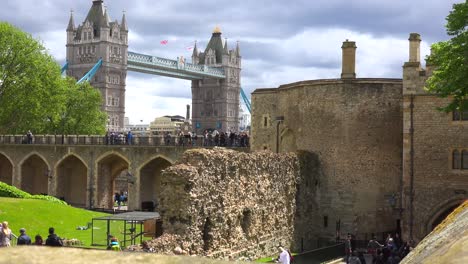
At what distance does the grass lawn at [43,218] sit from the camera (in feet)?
91.4

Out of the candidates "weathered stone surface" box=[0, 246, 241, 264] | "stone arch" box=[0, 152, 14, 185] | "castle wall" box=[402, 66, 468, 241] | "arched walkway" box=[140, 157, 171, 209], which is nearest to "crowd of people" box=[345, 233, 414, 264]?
"castle wall" box=[402, 66, 468, 241]

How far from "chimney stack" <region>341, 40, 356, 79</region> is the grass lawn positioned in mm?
12442

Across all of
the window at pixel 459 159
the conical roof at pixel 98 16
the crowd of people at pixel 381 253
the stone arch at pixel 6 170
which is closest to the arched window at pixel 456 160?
the window at pixel 459 159

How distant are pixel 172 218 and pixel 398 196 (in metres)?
14.4

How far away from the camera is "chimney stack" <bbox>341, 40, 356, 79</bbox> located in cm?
3093

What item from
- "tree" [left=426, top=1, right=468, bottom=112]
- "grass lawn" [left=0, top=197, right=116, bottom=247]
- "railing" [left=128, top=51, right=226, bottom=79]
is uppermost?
"railing" [left=128, top=51, right=226, bottom=79]

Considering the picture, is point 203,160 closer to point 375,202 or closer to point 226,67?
point 375,202

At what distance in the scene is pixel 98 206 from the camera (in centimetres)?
5194

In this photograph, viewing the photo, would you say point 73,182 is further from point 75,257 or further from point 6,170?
point 75,257

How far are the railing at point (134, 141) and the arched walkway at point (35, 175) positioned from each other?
1900 millimetres

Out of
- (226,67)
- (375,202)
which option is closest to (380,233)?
(375,202)

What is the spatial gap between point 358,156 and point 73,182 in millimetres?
31244

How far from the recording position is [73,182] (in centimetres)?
5481

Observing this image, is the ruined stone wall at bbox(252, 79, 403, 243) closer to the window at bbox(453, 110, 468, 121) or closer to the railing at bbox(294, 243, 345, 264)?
the window at bbox(453, 110, 468, 121)
